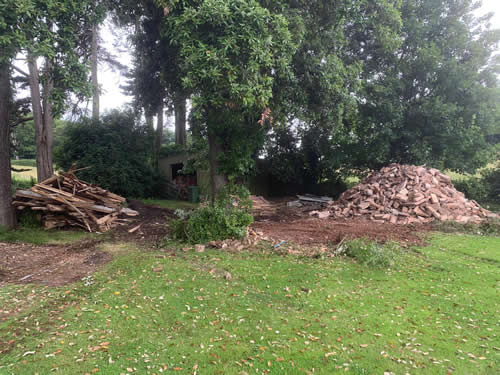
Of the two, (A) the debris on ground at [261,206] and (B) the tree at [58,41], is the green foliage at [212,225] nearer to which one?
(B) the tree at [58,41]

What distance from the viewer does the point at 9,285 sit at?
473 centimetres

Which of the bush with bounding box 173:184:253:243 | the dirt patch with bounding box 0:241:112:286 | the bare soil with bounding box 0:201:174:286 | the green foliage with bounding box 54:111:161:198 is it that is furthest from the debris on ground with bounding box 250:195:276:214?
the dirt patch with bounding box 0:241:112:286

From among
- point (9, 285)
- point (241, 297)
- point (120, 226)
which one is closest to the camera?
point (241, 297)

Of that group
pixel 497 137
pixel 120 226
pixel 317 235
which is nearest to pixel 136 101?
pixel 120 226

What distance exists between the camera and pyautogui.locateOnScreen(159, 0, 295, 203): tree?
20.4 ft

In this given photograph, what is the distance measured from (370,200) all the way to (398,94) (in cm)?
713

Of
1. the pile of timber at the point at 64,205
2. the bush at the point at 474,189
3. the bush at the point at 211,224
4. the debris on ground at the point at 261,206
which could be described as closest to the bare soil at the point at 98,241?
the pile of timber at the point at 64,205

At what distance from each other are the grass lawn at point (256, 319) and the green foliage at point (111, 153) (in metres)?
10.3

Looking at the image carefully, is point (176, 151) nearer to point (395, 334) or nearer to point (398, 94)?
point (398, 94)

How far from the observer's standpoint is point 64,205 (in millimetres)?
8516

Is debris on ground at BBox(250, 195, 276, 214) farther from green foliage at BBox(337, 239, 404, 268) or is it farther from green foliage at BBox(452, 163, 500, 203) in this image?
green foliage at BBox(452, 163, 500, 203)

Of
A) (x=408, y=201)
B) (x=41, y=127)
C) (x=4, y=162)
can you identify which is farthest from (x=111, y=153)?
(x=408, y=201)

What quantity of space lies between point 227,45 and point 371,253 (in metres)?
5.02

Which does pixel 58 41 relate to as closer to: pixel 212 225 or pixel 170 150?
pixel 212 225
